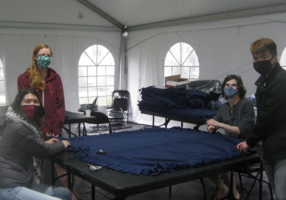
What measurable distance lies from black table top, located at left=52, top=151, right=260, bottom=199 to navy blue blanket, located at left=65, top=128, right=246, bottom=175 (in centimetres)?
5

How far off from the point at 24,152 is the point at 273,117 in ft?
5.06

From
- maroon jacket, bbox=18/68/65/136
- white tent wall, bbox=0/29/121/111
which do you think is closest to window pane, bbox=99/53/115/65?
white tent wall, bbox=0/29/121/111

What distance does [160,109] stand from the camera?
200 inches

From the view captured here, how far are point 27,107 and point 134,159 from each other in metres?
0.78

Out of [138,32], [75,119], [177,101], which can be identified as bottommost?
[75,119]

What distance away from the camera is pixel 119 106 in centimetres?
815

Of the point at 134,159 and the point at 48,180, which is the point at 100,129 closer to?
the point at 48,180

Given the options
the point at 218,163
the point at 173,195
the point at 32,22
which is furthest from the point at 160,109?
the point at 32,22

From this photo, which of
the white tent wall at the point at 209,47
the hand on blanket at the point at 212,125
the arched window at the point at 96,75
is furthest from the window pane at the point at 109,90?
the hand on blanket at the point at 212,125

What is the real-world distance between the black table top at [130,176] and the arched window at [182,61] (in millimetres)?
4656

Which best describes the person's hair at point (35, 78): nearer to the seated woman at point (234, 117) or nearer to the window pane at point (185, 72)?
the seated woman at point (234, 117)

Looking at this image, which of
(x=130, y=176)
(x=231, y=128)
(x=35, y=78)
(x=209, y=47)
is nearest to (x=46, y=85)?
(x=35, y=78)

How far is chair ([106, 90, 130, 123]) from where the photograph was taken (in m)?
7.43

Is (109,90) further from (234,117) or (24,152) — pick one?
(24,152)
